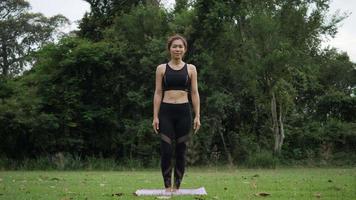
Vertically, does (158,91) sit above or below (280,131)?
below

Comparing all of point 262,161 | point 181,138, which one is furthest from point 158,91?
point 262,161

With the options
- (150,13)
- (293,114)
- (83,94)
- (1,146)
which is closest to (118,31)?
(150,13)

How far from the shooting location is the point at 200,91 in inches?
854

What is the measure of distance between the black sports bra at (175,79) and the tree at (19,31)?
127 feet

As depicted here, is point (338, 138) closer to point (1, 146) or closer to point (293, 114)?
point (293, 114)

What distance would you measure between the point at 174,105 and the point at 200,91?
1431 centimetres

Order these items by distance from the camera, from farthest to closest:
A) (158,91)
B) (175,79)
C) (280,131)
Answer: (280,131) → (158,91) → (175,79)

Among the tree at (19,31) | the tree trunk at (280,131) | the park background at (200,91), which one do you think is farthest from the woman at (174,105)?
the tree at (19,31)

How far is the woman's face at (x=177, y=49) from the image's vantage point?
7.42 meters

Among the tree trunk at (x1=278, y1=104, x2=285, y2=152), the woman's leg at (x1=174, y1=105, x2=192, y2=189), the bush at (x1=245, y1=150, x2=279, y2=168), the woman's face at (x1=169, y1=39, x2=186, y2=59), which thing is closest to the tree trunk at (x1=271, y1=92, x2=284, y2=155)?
the tree trunk at (x1=278, y1=104, x2=285, y2=152)

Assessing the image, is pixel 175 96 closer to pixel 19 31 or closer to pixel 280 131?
pixel 280 131

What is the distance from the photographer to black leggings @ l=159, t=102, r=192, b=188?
293 inches

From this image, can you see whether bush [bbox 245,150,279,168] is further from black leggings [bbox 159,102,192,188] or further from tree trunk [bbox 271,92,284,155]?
black leggings [bbox 159,102,192,188]

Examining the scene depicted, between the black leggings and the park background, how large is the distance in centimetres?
1245
